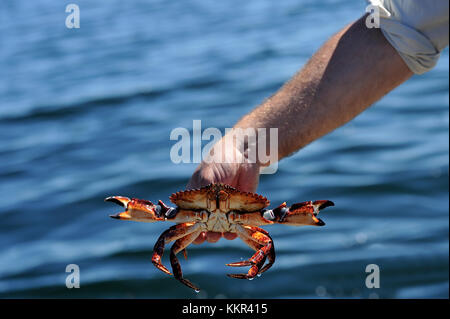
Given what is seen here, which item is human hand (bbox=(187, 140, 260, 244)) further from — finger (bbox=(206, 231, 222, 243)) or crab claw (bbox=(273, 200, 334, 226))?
crab claw (bbox=(273, 200, 334, 226))

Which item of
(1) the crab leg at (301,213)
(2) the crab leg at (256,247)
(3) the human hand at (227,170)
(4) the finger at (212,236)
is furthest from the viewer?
(4) the finger at (212,236)

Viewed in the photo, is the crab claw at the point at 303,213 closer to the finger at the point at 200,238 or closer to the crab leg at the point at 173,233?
the crab leg at the point at 173,233

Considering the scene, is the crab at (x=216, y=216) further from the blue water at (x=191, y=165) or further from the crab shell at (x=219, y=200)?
the blue water at (x=191, y=165)

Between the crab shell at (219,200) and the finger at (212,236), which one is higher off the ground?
the crab shell at (219,200)

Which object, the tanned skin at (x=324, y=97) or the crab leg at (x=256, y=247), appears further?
the tanned skin at (x=324, y=97)

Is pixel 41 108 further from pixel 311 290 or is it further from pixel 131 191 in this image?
pixel 311 290

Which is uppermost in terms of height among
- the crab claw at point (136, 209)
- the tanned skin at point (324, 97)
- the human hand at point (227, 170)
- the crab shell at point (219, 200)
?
the tanned skin at point (324, 97)

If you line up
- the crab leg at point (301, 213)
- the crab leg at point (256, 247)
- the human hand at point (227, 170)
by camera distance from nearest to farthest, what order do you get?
the crab leg at point (301, 213), the crab leg at point (256, 247), the human hand at point (227, 170)

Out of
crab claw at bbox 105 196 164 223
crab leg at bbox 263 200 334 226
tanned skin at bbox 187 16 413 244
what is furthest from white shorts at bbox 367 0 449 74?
crab claw at bbox 105 196 164 223

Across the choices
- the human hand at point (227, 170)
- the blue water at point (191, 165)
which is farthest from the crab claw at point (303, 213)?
the blue water at point (191, 165)
